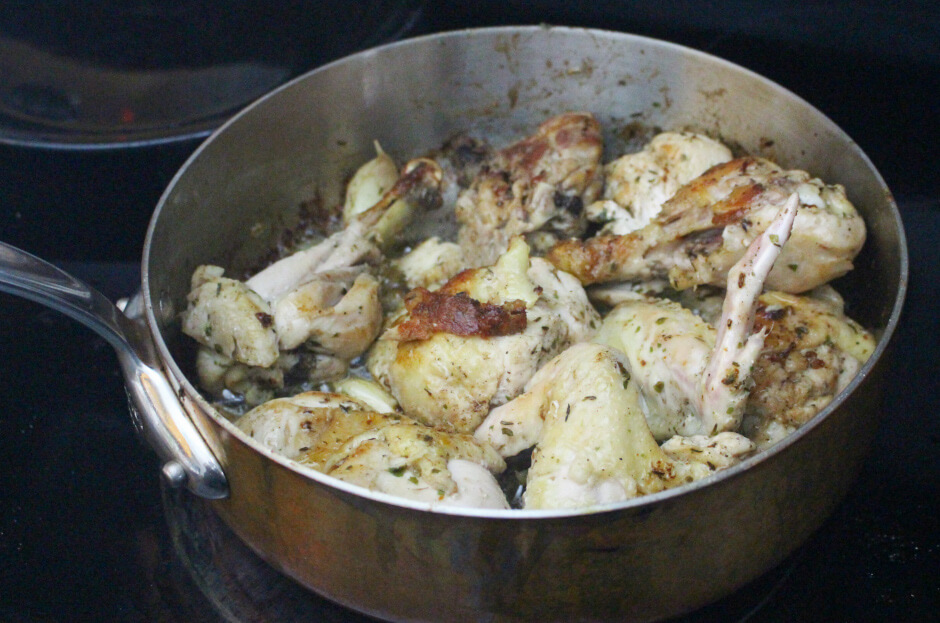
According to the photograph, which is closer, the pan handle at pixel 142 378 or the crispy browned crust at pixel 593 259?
the pan handle at pixel 142 378

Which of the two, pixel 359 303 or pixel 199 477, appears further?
pixel 359 303

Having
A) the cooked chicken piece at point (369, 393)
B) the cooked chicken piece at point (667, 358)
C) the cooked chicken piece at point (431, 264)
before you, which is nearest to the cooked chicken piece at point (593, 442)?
the cooked chicken piece at point (667, 358)

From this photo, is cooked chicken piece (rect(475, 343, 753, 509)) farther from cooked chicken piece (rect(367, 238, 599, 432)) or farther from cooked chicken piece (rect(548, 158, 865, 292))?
cooked chicken piece (rect(548, 158, 865, 292))

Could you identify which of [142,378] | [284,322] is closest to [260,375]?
[284,322]

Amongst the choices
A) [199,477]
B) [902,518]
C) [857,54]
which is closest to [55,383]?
[199,477]

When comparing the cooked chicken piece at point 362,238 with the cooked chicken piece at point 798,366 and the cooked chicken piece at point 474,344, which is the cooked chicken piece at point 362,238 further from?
the cooked chicken piece at point 798,366

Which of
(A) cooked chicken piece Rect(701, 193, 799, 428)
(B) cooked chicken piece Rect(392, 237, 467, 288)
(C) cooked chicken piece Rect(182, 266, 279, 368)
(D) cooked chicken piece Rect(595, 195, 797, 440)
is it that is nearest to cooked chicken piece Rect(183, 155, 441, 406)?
(C) cooked chicken piece Rect(182, 266, 279, 368)

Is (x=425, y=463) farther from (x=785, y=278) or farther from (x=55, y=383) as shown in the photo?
(x=55, y=383)
